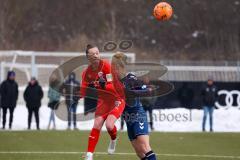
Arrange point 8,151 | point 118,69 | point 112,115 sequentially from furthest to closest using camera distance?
point 8,151
point 118,69
point 112,115

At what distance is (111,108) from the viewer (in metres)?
14.0

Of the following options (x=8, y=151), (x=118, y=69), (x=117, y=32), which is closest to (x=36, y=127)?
(x=8, y=151)

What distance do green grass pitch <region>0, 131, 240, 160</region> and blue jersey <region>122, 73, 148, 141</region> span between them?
10.6 ft

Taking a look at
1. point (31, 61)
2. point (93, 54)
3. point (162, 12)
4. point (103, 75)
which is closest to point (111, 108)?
point (103, 75)

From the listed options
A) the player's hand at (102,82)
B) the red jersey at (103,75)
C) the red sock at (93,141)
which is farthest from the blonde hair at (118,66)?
the red sock at (93,141)

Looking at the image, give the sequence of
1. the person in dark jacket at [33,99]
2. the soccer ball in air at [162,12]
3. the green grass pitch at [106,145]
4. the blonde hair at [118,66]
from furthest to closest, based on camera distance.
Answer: the person in dark jacket at [33,99]
the green grass pitch at [106,145]
the soccer ball in air at [162,12]
the blonde hair at [118,66]

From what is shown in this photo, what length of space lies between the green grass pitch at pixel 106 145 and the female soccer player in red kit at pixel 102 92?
2.42 meters

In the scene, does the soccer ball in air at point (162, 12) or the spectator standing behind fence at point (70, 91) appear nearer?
the soccer ball in air at point (162, 12)

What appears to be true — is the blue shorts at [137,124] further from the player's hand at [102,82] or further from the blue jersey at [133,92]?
the player's hand at [102,82]

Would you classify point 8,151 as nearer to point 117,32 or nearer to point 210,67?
point 210,67

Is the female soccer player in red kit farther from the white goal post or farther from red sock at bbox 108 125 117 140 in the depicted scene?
the white goal post

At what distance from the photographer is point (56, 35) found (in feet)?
203

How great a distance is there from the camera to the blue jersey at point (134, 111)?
12.7 m

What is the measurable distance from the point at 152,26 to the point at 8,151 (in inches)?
1796
